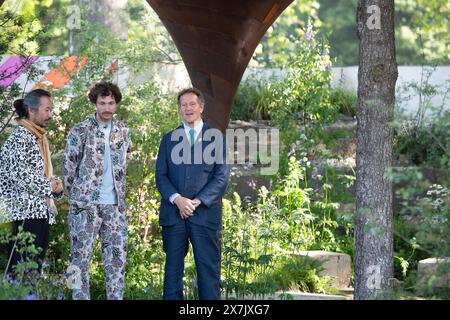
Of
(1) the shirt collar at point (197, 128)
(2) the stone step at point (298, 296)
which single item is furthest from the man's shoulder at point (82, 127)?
(2) the stone step at point (298, 296)

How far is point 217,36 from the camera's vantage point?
24.8ft

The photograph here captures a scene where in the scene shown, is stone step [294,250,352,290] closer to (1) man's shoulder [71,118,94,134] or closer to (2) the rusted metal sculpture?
(2) the rusted metal sculpture

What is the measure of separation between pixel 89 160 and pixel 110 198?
301 millimetres

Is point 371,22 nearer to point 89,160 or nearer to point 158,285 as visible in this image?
point 89,160

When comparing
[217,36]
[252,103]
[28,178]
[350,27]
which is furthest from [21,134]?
[350,27]

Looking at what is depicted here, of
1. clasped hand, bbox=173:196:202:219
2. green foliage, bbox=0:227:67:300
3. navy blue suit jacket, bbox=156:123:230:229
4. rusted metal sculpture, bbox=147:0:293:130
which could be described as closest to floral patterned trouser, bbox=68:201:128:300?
green foliage, bbox=0:227:67:300

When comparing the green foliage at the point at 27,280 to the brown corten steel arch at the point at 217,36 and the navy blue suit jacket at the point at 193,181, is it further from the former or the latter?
the brown corten steel arch at the point at 217,36

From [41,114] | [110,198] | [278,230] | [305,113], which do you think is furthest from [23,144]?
[305,113]

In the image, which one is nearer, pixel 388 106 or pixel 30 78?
pixel 388 106

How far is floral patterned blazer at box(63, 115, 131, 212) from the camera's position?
6727mm

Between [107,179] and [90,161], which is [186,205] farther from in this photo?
[90,161]

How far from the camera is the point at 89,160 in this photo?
266 inches

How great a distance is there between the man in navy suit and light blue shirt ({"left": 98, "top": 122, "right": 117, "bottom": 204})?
13.9 inches
